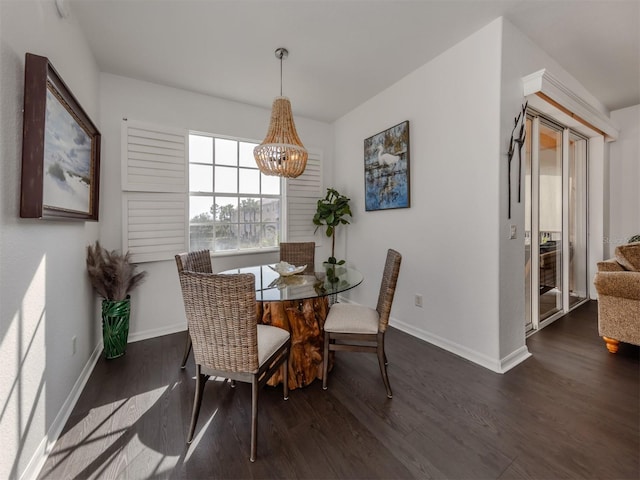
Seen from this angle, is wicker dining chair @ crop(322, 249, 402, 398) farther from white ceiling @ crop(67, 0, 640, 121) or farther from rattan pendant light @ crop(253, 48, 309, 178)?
white ceiling @ crop(67, 0, 640, 121)

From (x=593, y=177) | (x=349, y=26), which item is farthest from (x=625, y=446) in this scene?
(x=593, y=177)

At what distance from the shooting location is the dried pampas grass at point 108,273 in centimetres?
228

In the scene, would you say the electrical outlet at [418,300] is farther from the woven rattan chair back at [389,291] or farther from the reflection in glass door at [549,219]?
the reflection in glass door at [549,219]

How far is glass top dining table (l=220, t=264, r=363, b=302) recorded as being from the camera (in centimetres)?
176

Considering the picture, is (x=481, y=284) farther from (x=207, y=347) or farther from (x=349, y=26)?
(x=349, y=26)

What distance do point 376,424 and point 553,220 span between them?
3.23 m

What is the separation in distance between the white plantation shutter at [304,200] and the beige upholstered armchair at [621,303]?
3.09 metres

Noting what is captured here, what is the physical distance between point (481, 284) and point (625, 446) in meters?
1.13

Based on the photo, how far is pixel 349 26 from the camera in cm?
211

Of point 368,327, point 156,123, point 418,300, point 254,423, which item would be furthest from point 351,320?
point 156,123

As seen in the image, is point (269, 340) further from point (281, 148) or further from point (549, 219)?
point (549, 219)

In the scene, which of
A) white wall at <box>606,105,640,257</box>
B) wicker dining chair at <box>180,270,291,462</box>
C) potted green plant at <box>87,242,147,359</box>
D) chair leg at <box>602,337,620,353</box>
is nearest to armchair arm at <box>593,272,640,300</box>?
chair leg at <box>602,337,620,353</box>

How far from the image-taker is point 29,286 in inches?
50.1

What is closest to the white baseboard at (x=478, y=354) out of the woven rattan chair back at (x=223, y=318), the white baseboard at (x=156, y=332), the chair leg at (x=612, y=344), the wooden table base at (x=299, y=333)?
the chair leg at (x=612, y=344)
